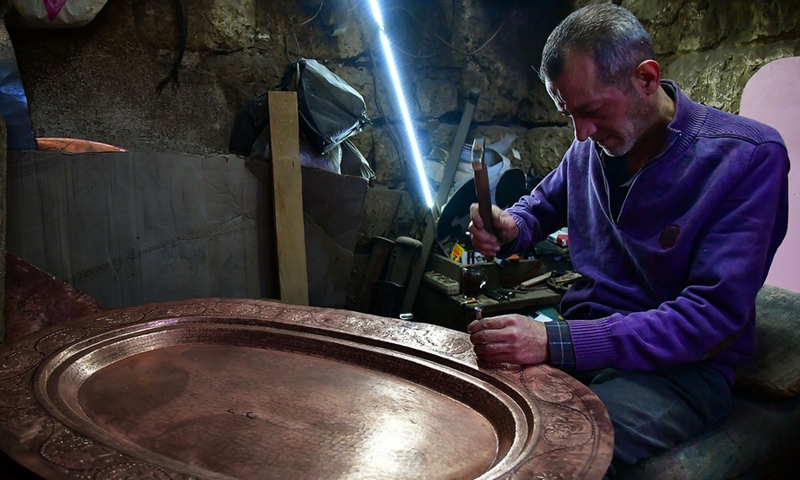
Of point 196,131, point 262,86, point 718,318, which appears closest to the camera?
point 718,318

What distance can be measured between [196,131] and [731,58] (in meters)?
3.29

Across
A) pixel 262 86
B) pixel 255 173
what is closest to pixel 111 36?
pixel 262 86

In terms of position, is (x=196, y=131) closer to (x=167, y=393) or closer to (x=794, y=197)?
(x=167, y=393)

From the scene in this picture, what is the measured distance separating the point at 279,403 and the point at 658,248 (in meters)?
1.28

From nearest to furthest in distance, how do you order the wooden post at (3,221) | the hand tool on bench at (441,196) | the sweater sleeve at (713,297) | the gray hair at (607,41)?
1. the sweater sleeve at (713,297)
2. the gray hair at (607,41)
3. the wooden post at (3,221)
4. the hand tool on bench at (441,196)

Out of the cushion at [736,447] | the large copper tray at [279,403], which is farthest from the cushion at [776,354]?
the large copper tray at [279,403]

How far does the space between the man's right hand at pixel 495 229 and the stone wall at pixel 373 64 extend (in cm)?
166

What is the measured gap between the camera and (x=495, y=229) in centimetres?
205

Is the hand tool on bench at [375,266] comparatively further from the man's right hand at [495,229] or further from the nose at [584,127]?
the nose at [584,127]

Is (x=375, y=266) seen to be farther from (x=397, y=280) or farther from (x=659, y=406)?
(x=659, y=406)

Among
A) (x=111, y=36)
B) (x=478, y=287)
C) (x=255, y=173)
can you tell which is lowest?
(x=478, y=287)

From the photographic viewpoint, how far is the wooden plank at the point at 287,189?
9.66 feet

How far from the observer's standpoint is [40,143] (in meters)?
2.45

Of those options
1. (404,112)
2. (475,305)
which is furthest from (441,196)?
(475,305)
